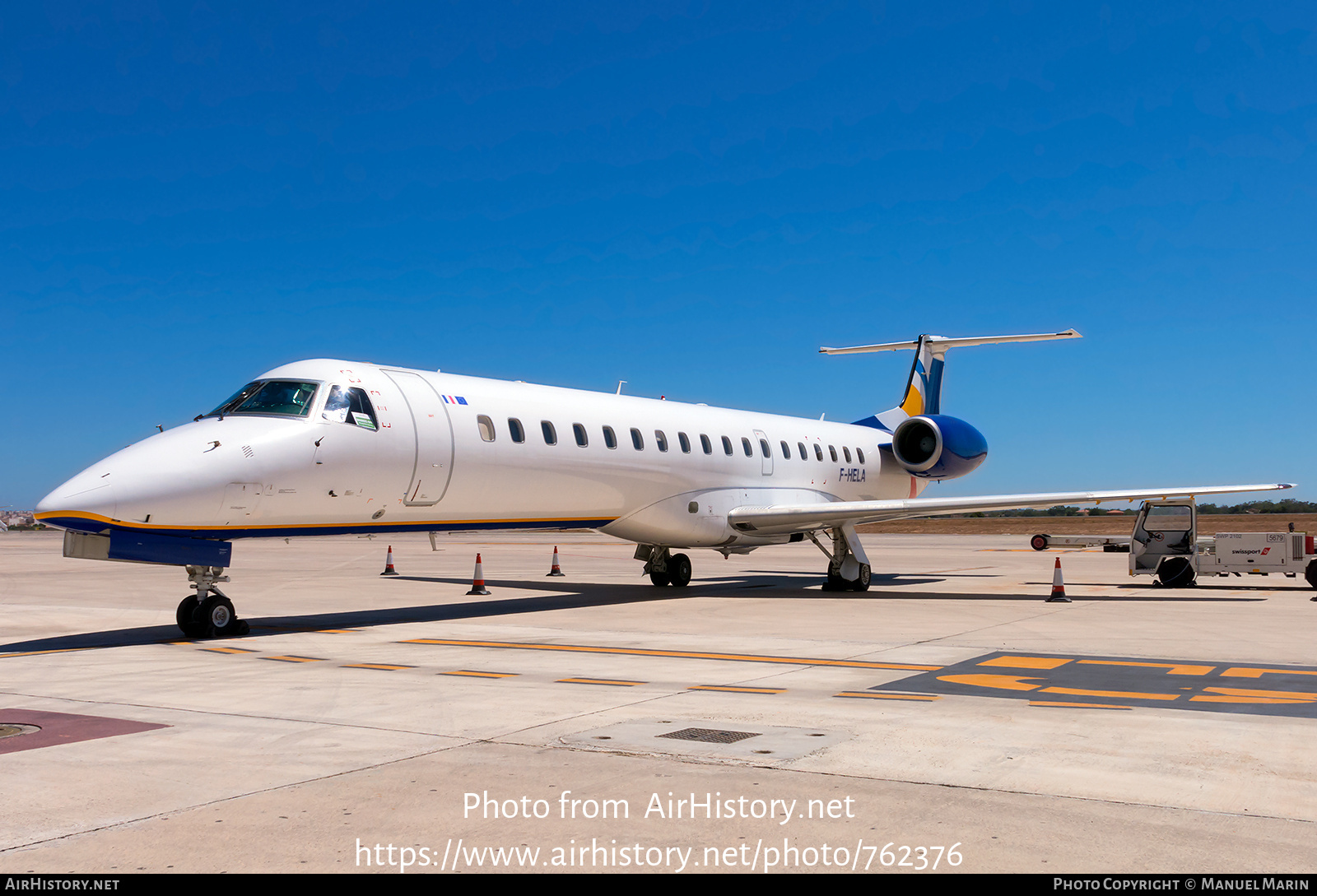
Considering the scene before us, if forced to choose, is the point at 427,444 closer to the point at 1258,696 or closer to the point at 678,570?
the point at 678,570

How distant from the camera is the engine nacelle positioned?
2470cm

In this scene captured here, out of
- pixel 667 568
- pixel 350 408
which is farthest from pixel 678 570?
pixel 350 408

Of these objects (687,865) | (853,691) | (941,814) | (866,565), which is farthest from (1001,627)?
(687,865)

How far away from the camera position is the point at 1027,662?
34.0 ft

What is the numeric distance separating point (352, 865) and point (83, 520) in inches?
332

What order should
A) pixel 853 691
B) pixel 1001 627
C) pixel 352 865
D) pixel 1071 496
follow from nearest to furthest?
pixel 352 865, pixel 853 691, pixel 1001 627, pixel 1071 496

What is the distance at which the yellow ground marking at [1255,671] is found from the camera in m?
9.38

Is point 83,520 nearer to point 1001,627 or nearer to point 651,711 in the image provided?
point 651,711

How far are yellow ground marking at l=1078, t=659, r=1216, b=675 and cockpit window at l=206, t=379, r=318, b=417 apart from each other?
9.68 m

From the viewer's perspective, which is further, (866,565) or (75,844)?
(866,565)

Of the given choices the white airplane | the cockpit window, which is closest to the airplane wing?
the white airplane

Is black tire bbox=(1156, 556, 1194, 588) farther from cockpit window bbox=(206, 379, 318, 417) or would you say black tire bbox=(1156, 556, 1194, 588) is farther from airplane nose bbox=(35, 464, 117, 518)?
airplane nose bbox=(35, 464, 117, 518)

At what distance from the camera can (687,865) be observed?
13.6 ft

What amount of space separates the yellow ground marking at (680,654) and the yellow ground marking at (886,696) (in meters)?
1.50
